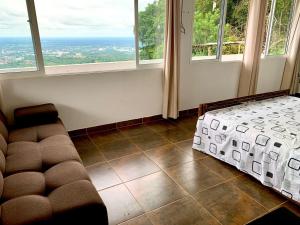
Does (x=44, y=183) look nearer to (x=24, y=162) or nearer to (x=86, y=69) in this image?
(x=24, y=162)

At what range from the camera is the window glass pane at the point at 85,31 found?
2609mm

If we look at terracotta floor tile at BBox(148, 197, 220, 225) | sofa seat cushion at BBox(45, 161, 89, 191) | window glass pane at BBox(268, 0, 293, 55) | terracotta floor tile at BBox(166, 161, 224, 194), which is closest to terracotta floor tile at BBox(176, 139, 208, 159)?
terracotta floor tile at BBox(166, 161, 224, 194)

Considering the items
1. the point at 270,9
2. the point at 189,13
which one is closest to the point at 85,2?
the point at 189,13

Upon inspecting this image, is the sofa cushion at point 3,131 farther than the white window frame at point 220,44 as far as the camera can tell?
No

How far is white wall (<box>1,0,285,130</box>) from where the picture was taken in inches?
101

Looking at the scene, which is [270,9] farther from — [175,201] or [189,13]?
[175,201]

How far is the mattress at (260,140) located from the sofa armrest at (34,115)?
1.58m

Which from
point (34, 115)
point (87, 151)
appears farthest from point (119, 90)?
point (34, 115)

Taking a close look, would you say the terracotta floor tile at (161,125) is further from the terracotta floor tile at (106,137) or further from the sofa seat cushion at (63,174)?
the sofa seat cushion at (63,174)

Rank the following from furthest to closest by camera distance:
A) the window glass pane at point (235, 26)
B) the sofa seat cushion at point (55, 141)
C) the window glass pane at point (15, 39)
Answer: the window glass pane at point (235, 26)
the window glass pane at point (15, 39)
the sofa seat cushion at point (55, 141)

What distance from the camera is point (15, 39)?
241 centimetres

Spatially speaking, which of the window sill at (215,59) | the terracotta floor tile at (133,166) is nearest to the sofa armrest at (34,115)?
the terracotta floor tile at (133,166)

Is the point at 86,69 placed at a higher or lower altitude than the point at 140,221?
higher

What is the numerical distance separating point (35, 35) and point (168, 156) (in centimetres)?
192
